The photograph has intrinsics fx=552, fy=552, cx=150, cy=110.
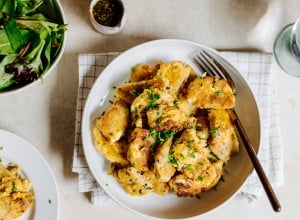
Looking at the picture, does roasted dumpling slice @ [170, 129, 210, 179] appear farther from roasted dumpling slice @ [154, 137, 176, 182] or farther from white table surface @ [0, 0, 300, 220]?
white table surface @ [0, 0, 300, 220]

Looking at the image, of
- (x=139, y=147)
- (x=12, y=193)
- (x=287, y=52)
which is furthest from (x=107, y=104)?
(x=287, y=52)

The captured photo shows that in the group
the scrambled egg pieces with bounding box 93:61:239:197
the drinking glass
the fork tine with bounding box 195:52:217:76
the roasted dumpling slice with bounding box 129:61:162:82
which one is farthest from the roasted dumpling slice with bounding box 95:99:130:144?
the drinking glass

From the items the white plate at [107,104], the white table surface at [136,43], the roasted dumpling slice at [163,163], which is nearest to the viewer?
the roasted dumpling slice at [163,163]

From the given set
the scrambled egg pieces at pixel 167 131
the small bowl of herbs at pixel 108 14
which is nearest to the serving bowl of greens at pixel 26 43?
the small bowl of herbs at pixel 108 14

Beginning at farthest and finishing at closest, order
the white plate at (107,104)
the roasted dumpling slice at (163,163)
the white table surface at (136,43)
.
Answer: the white table surface at (136,43), the white plate at (107,104), the roasted dumpling slice at (163,163)

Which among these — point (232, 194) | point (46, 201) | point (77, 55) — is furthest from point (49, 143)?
point (232, 194)

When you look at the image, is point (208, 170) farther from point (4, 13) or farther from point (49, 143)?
point (4, 13)

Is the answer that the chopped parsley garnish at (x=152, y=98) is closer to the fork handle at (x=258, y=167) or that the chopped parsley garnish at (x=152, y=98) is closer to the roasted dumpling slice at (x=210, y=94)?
the roasted dumpling slice at (x=210, y=94)
